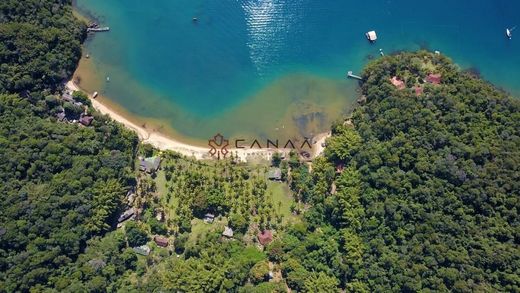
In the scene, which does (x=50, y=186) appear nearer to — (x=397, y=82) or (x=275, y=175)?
(x=275, y=175)

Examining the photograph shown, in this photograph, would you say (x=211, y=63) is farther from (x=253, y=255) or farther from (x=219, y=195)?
(x=253, y=255)

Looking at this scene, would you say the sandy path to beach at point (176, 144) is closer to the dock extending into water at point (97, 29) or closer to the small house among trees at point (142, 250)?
the dock extending into water at point (97, 29)

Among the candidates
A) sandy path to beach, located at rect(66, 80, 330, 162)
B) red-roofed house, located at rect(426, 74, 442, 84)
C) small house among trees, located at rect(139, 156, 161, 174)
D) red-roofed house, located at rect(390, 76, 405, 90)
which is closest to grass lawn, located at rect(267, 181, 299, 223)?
sandy path to beach, located at rect(66, 80, 330, 162)

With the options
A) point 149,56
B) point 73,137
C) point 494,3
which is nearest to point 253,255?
point 73,137

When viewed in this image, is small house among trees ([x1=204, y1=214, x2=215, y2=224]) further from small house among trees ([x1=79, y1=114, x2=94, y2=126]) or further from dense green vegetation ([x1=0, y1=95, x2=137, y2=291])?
small house among trees ([x1=79, y1=114, x2=94, y2=126])

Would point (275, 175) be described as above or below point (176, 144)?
below

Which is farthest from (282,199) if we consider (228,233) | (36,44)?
(36,44)
